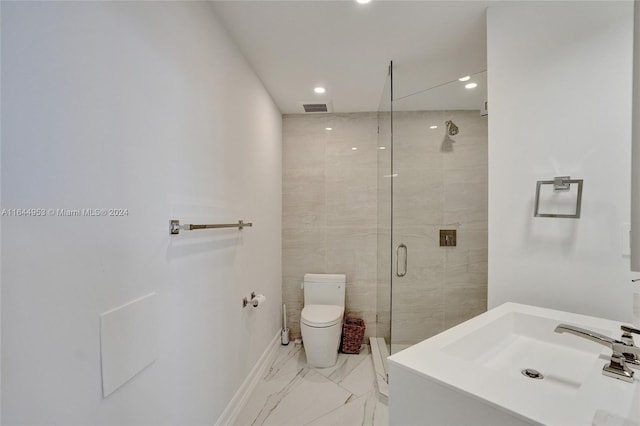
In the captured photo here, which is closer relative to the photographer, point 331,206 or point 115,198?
point 115,198

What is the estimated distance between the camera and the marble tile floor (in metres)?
1.75

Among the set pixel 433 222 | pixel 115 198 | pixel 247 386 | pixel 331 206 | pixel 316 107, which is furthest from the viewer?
pixel 331 206

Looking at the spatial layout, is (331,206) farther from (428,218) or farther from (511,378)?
(511,378)

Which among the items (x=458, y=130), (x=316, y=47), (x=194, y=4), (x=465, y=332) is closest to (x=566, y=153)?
(x=465, y=332)

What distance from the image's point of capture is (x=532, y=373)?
0.98 metres

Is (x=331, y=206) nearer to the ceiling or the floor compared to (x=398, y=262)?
nearer to the ceiling

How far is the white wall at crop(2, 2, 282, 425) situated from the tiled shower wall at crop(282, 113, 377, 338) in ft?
4.04

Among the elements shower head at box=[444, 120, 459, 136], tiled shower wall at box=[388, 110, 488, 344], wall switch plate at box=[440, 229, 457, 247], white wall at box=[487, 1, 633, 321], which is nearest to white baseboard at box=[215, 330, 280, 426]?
tiled shower wall at box=[388, 110, 488, 344]

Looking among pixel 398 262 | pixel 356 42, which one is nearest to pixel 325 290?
pixel 398 262

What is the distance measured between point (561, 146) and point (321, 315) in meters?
1.99

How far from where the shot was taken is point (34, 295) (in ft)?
2.15

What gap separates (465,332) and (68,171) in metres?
1.38

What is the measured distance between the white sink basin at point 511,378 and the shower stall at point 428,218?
1205mm

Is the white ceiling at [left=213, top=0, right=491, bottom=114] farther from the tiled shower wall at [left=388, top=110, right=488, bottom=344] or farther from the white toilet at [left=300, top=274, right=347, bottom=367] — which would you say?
the white toilet at [left=300, top=274, right=347, bottom=367]
